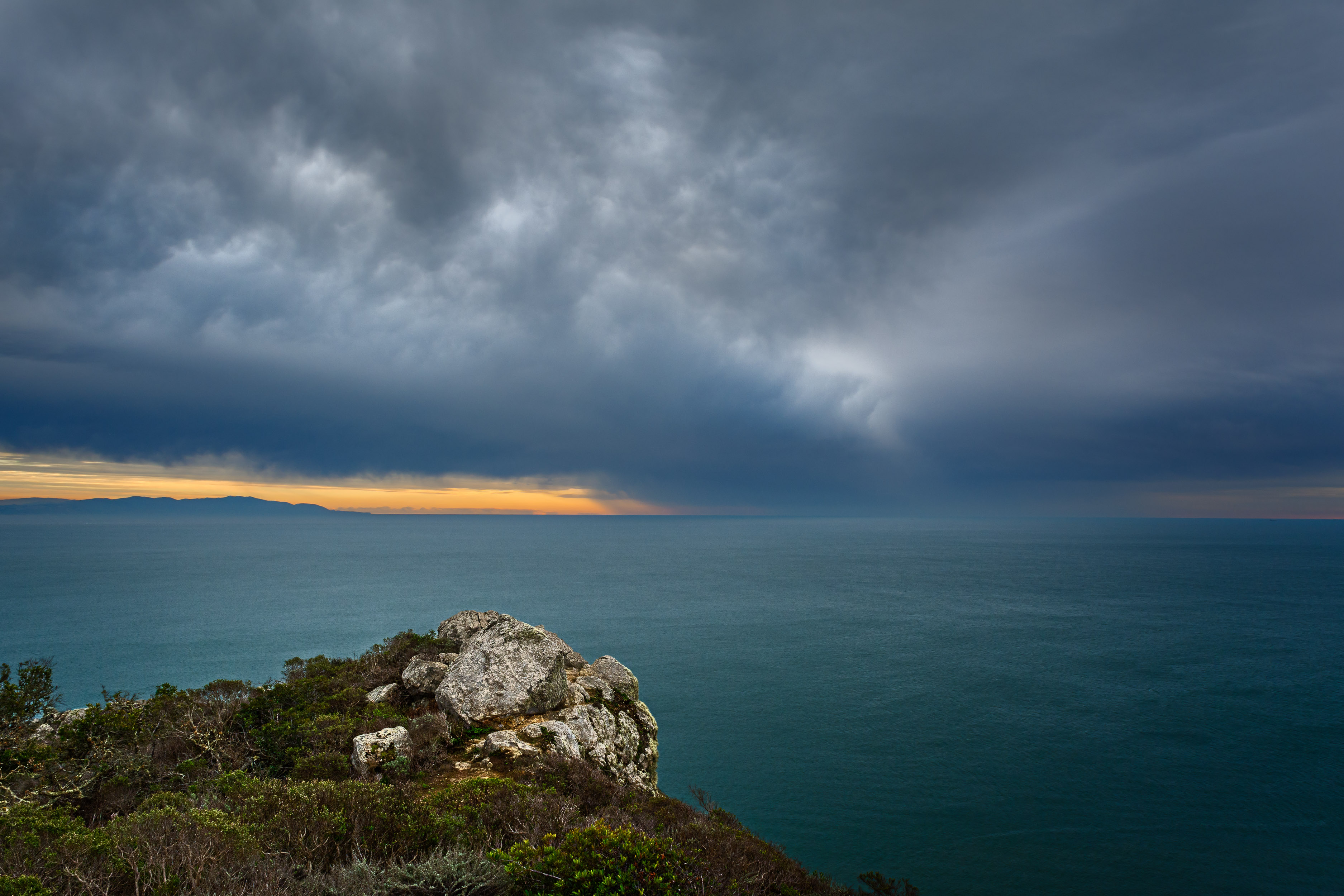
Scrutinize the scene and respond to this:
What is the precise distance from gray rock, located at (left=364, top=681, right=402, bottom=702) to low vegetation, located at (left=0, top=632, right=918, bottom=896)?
38 cm

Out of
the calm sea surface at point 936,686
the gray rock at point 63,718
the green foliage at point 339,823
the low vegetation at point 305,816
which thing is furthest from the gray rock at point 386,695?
the calm sea surface at point 936,686

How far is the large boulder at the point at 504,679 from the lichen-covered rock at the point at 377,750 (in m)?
1.82

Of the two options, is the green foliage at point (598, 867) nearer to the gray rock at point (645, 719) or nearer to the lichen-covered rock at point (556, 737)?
the lichen-covered rock at point (556, 737)

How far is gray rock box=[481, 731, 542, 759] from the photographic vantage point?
1392 cm

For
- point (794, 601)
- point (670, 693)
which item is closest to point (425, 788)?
point (670, 693)

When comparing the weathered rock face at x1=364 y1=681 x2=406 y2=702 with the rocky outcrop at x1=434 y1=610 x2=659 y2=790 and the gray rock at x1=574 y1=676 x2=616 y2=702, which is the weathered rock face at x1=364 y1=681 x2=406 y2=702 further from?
the gray rock at x1=574 y1=676 x2=616 y2=702

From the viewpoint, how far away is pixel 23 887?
19.4 ft

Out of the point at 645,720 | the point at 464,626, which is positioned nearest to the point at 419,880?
the point at 645,720

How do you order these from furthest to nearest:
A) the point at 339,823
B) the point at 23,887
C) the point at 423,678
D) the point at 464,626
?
the point at 464,626, the point at 423,678, the point at 339,823, the point at 23,887

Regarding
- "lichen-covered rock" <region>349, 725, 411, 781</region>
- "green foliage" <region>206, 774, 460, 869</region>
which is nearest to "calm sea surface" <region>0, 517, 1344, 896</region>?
"lichen-covered rock" <region>349, 725, 411, 781</region>

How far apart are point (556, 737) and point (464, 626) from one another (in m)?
8.07

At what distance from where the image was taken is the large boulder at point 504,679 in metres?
15.9

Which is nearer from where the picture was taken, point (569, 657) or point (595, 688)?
point (595, 688)

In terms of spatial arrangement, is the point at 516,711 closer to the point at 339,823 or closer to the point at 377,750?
the point at 377,750
